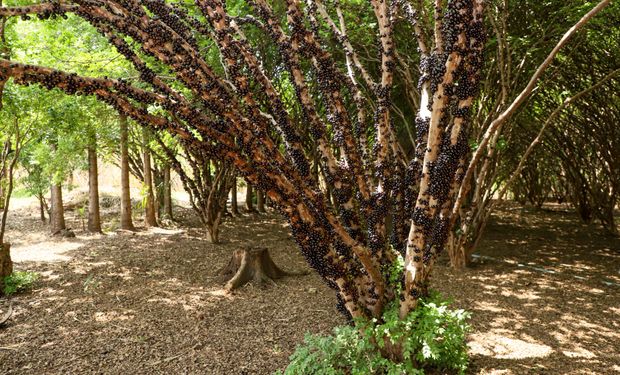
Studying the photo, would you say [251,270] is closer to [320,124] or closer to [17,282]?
[17,282]

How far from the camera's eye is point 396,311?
4.02 meters

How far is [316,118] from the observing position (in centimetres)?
397

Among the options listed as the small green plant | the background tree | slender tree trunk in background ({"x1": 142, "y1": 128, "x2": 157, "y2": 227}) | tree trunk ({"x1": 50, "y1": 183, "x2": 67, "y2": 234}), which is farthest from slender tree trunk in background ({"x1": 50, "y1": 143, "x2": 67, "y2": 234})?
the background tree

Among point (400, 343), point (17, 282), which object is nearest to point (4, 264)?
point (17, 282)

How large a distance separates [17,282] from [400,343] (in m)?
6.92

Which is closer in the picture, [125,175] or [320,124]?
[320,124]

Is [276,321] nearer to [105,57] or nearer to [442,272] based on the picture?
[442,272]

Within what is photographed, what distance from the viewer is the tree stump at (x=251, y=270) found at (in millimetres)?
7727

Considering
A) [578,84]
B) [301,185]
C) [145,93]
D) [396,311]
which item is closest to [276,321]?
[396,311]

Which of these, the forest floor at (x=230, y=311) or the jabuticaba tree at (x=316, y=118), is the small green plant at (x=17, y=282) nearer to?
→ the forest floor at (x=230, y=311)

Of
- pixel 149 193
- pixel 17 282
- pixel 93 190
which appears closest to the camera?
pixel 17 282

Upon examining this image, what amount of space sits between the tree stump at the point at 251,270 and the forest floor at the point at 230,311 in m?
0.21

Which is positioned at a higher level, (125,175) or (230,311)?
(125,175)

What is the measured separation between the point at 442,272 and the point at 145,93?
724cm
